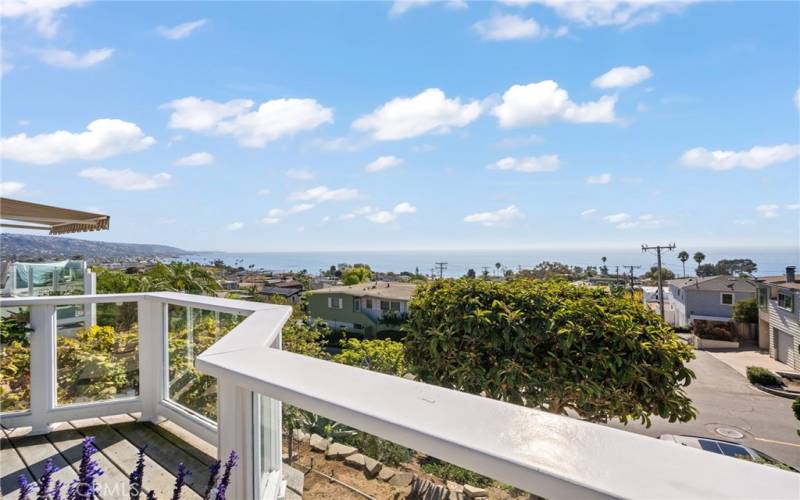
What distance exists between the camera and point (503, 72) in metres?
15.0

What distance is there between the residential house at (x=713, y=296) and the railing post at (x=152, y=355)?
3204 cm

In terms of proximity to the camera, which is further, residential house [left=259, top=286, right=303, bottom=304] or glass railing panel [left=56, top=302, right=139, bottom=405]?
residential house [left=259, top=286, right=303, bottom=304]

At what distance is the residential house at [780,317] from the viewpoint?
57.9 ft

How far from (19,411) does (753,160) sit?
33321 mm

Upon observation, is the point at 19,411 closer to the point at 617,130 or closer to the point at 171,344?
the point at 171,344

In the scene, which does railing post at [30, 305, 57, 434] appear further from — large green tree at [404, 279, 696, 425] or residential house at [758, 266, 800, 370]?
residential house at [758, 266, 800, 370]

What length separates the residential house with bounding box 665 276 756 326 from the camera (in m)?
26.6

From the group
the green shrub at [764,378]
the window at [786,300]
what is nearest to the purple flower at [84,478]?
the green shrub at [764,378]

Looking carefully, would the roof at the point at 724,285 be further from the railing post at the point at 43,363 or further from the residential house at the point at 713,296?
the railing post at the point at 43,363

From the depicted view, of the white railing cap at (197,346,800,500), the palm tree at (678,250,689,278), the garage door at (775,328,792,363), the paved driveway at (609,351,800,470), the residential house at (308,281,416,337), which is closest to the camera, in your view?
the white railing cap at (197,346,800,500)

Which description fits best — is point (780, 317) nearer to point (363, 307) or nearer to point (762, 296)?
point (762, 296)

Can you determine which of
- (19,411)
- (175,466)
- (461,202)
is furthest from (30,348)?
(461,202)

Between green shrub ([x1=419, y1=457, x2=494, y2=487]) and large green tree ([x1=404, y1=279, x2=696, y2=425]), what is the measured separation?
14.2ft

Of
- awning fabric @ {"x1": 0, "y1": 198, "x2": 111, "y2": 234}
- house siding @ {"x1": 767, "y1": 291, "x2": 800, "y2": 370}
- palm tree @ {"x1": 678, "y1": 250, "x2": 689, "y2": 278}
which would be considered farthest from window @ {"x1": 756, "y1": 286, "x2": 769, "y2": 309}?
awning fabric @ {"x1": 0, "y1": 198, "x2": 111, "y2": 234}
